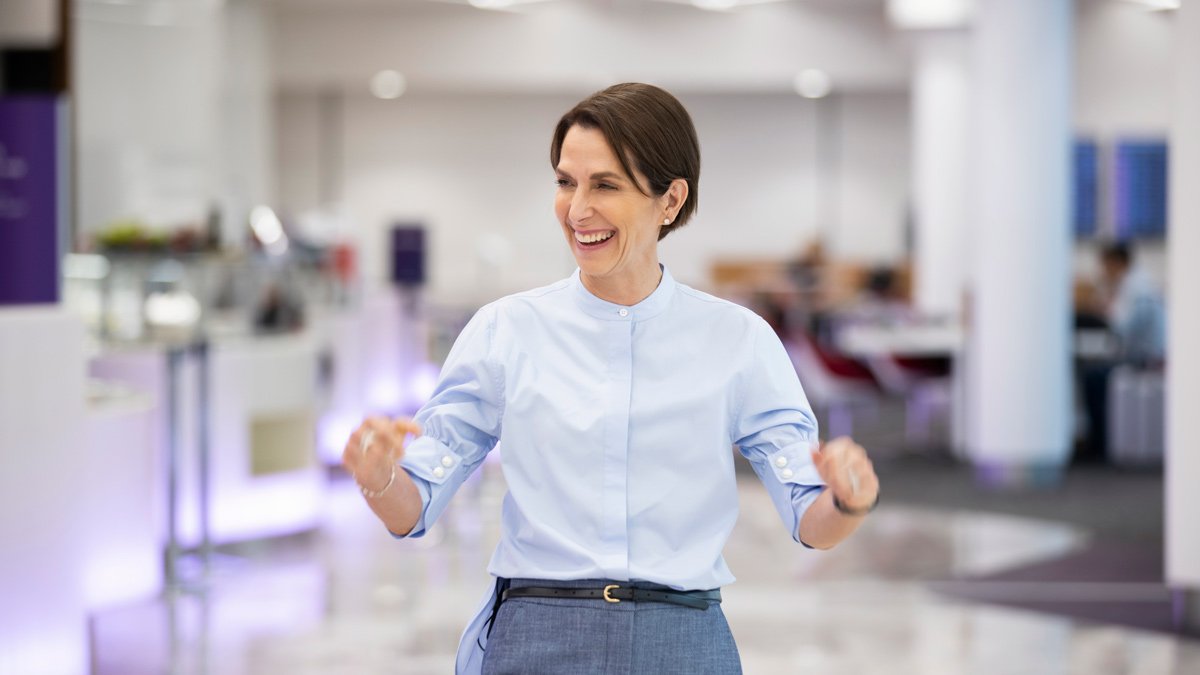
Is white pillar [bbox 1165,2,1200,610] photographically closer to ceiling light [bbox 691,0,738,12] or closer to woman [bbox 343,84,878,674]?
woman [bbox 343,84,878,674]

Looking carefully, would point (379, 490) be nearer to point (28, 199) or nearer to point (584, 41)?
point (28, 199)

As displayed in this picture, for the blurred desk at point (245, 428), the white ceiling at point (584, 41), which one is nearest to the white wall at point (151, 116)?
the white ceiling at point (584, 41)

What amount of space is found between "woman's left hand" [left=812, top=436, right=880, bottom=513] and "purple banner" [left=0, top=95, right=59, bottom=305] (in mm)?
3465

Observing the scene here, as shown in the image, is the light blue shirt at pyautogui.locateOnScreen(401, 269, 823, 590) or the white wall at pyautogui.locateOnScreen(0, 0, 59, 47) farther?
the white wall at pyautogui.locateOnScreen(0, 0, 59, 47)

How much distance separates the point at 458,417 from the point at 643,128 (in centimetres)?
47

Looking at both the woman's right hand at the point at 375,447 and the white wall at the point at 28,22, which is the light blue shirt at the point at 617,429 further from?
the white wall at the point at 28,22

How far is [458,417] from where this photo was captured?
6.48 feet

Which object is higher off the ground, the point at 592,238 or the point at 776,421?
the point at 592,238

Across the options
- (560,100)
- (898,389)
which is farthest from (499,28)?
(898,389)

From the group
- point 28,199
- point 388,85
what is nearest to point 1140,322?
point 28,199

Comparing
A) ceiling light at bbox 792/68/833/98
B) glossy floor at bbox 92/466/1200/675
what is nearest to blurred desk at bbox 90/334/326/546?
glossy floor at bbox 92/466/1200/675

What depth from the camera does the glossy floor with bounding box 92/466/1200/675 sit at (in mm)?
4934

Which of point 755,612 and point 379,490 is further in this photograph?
point 755,612

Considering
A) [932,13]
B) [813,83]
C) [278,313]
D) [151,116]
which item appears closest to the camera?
[278,313]
